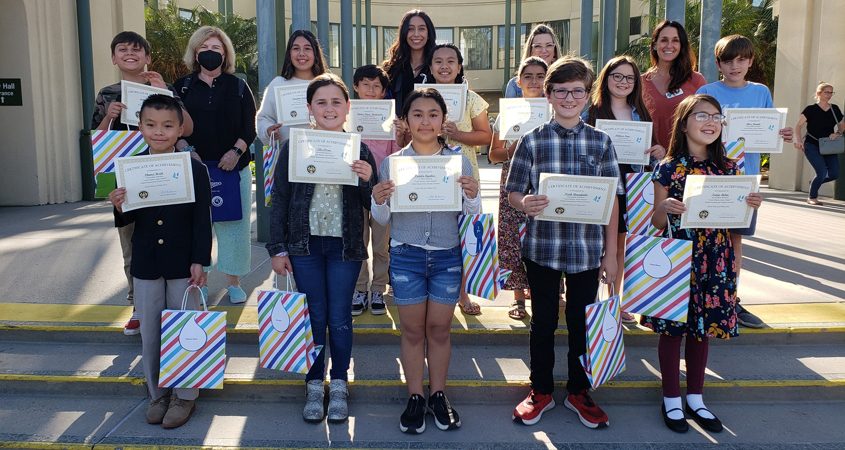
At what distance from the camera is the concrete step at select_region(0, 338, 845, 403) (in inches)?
161

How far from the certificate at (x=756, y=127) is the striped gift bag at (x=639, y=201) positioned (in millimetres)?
665

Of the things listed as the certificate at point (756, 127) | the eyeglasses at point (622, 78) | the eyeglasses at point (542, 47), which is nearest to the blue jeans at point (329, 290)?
the eyeglasses at point (622, 78)

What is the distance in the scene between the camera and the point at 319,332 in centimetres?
382

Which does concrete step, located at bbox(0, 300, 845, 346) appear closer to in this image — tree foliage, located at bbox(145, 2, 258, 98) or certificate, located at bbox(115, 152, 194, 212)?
certificate, located at bbox(115, 152, 194, 212)

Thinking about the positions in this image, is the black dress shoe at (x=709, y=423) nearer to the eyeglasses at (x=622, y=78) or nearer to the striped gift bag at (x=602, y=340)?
the striped gift bag at (x=602, y=340)

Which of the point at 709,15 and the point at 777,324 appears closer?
the point at 777,324

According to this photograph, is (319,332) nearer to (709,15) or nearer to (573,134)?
(573,134)

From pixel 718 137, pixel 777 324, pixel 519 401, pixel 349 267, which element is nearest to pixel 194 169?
pixel 349 267

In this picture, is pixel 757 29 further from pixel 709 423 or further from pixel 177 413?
pixel 177 413

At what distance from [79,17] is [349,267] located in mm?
10401

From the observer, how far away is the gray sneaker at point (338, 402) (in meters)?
3.78

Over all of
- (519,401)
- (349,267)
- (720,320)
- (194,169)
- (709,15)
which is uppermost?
(709,15)

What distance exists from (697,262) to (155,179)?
119 inches

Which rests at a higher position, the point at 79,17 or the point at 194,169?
the point at 79,17
